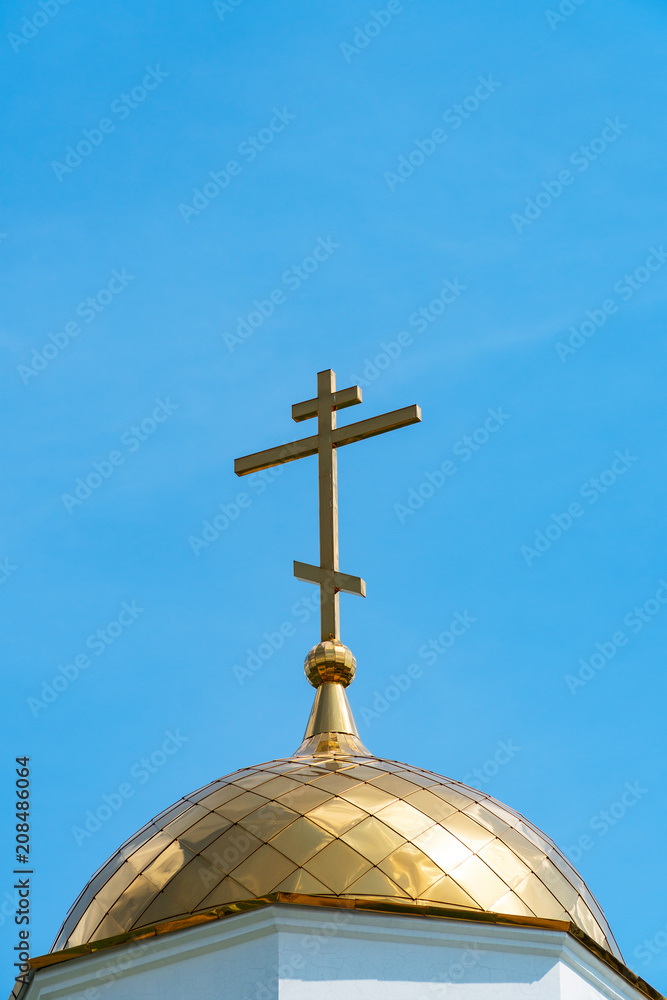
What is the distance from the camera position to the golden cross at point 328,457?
12633 mm

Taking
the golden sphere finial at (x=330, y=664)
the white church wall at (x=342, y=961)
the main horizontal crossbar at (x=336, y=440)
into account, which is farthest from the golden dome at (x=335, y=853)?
the main horizontal crossbar at (x=336, y=440)

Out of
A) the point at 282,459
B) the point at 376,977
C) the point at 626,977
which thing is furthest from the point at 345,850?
the point at 282,459

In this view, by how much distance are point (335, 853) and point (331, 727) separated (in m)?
1.93

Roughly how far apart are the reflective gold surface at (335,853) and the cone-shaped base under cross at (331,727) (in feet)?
1.68

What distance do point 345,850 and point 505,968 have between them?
42.8 inches

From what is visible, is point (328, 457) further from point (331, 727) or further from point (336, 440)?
point (331, 727)

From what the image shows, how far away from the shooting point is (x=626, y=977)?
10.7 metres

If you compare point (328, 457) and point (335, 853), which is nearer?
point (335, 853)

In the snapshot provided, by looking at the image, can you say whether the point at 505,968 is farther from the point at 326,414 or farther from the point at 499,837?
the point at 326,414

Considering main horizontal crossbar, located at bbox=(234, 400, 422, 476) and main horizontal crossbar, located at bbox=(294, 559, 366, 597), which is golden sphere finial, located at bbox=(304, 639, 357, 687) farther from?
main horizontal crossbar, located at bbox=(234, 400, 422, 476)

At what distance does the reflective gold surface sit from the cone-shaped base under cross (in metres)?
0.51

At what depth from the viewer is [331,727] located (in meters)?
12.5

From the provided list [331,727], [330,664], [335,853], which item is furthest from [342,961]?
[330,664]

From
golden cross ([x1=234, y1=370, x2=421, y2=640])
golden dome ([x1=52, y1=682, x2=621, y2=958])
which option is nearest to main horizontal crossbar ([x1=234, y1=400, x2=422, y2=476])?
golden cross ([x1=234, y1=370, x2=421, y2=640])
